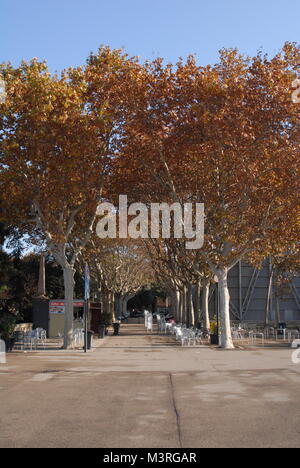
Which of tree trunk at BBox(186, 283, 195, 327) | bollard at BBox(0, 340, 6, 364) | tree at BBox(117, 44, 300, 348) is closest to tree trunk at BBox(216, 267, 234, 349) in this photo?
tree at BBox(117, 44, 300, 348)

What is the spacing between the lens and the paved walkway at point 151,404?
828 cm

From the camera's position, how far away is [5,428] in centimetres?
902

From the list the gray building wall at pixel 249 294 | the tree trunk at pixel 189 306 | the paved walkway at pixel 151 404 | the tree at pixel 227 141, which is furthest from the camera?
the gray building wall at pixel 249 294

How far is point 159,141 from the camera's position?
87.0ft

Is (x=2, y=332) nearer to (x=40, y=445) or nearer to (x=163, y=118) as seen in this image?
(x=163, y=118)

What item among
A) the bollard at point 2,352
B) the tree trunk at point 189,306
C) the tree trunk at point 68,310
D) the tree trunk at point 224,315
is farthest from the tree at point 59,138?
the tree trunk at point 189,306

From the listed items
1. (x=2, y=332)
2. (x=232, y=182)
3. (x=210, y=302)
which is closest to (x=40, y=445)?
(x=2, y=332)

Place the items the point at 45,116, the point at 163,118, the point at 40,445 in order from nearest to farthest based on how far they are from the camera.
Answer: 1. the point at 40,445
2. the point at 45,116
3. the point at 163,118

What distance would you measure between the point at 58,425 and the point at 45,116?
1737 cm

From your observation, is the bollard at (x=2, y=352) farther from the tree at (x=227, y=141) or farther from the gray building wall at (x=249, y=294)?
the gray building wall at (x=249, y=294)

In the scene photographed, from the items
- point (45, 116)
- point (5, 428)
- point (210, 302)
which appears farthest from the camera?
point (210, 302)

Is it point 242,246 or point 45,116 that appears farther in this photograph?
point 242,246

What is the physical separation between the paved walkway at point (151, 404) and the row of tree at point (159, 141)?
30.9 feet

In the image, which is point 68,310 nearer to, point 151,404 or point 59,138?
point 59,138
